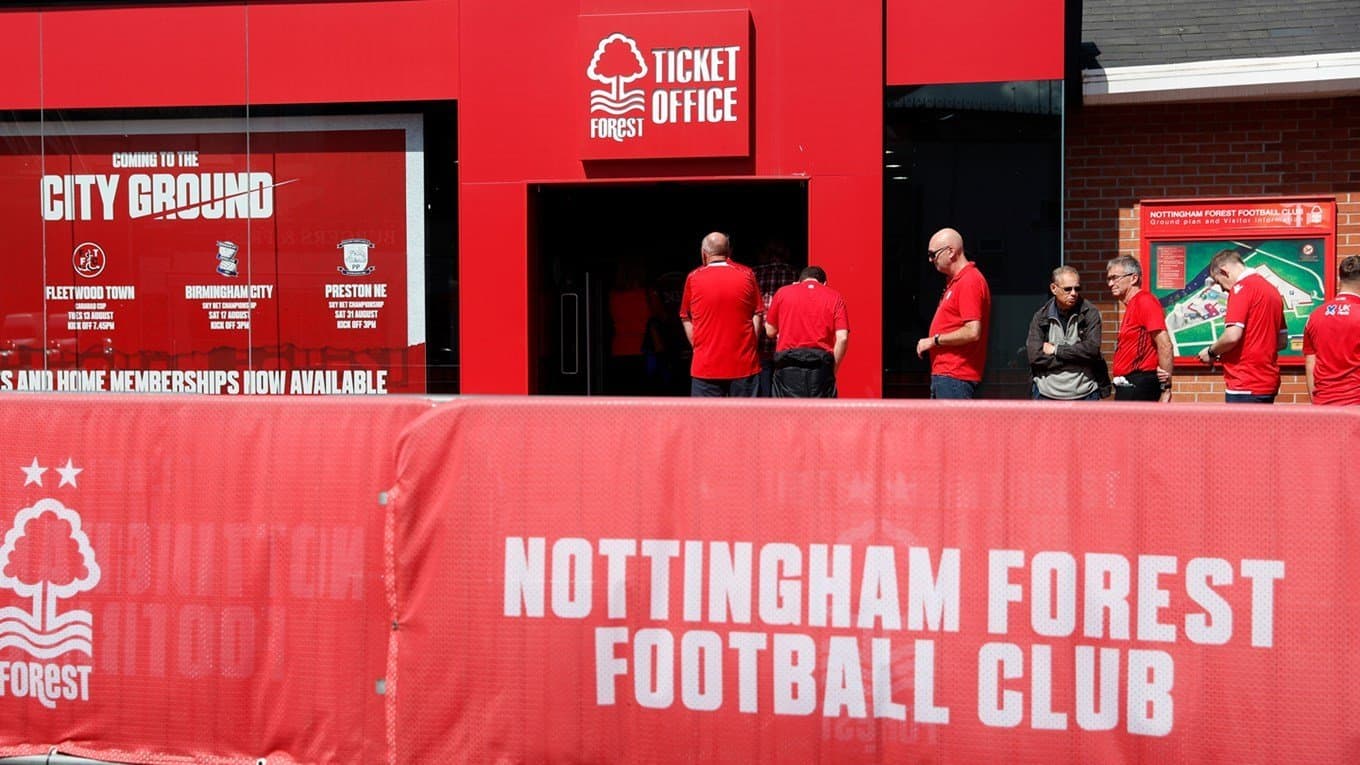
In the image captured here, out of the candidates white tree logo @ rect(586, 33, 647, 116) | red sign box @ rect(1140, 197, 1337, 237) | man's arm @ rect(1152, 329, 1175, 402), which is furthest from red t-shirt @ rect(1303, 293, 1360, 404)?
white tree logo @ rect(586, 33, 647, 116)

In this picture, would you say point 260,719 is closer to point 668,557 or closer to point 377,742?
point 377,742

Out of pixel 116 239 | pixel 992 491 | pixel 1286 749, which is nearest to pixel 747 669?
pixel 992 491

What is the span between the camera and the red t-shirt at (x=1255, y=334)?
8.02m

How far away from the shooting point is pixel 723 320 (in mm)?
8750

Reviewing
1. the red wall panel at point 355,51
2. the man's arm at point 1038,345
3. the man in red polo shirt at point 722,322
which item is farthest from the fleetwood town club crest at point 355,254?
the man's arm at point 1038,345

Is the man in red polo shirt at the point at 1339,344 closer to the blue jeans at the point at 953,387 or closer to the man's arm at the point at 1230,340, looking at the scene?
the man's arm at the point at 1230,340

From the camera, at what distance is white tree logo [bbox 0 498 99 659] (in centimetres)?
427

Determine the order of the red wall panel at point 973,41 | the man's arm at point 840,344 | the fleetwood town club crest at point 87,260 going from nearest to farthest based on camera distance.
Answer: the man's arm at point 840,344 → the red wall panel at point 973,41 → the fleetwood town club crest at point 87,260

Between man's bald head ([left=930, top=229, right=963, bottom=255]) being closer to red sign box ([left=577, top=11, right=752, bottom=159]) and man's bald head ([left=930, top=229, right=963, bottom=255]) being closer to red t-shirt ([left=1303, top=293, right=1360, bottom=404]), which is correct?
red sign box ([left=577, top=11, right=752, bottom=159])

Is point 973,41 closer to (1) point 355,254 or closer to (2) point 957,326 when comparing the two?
(2) point 957,326

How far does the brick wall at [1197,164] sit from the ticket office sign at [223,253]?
18.2 ft

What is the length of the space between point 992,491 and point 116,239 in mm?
8702

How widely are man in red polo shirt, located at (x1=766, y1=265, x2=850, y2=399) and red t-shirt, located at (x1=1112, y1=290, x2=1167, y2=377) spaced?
6.20 ft

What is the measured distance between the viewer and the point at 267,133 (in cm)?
1004
